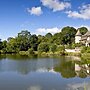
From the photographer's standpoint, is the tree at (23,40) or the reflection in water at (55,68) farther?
the tree at (23,40)

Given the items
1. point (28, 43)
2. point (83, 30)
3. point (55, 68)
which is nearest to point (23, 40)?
point (28, 43)

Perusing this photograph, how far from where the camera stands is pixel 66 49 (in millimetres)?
60219

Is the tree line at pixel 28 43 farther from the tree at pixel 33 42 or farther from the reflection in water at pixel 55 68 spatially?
the reflection in water at pixel 55 68

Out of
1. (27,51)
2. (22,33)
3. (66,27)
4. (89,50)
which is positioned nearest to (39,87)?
(89,50)

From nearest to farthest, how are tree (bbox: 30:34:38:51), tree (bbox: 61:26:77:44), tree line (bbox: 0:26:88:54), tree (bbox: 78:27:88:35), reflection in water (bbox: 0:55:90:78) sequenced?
1. reflection in water (bbox: 0:55:90:78)
2. tree line (bbox: 0:26:88:54)
3. tree (bbox: 30:34:38:51)
4. tree (bbox: 61:26:77:44)
5. tree (bbox: 78:27:88:35)

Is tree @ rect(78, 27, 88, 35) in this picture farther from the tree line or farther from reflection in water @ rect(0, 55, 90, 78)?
reflection in water @ rect(0, 55, 90, 78)

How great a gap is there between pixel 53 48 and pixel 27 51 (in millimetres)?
9686

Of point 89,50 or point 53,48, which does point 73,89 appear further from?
point 53,48

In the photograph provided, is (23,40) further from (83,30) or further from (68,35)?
(83,30)

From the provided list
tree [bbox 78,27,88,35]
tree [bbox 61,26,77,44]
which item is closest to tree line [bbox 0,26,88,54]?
tree [bbox 61,26,77,44]

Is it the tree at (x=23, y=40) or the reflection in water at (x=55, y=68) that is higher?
the tree at (x=23, y=40)

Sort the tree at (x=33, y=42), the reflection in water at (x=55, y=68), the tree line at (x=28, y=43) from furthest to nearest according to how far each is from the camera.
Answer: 1. the tree at (x=33, y=42)
2. the tree line at (x=28, y=43)
3. the reflection in water at (x=55, y=68)

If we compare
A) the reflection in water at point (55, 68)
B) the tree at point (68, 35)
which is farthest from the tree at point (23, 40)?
the reflection in water at point (55, 68)

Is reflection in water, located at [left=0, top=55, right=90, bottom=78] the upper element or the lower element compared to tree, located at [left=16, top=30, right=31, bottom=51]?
lower
